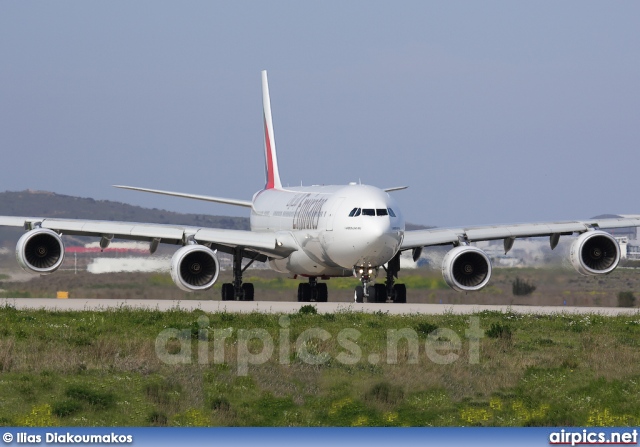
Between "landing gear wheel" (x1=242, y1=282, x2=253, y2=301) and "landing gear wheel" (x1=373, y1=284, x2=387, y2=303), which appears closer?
"landing gear wheel" (x1=373, y1=284, x2=387, y2=303)

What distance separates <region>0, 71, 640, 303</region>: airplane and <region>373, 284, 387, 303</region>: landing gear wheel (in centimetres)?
3

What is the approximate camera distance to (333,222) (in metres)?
33.2

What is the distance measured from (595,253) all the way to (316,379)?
1814 centimetres

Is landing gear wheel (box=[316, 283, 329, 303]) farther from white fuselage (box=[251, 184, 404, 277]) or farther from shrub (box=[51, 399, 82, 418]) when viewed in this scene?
shrub (box=[51, 399, 82, 418])

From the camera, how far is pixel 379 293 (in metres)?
34.5

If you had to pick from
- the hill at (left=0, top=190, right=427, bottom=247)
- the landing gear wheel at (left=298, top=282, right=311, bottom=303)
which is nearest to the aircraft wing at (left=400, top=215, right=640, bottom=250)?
the landing gear wheel at (left=298, top=282, right=311, bottom=303)

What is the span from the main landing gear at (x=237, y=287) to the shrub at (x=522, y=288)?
294 inches

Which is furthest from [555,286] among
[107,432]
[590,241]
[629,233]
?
[107,432]

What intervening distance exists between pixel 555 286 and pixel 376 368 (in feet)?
60.6

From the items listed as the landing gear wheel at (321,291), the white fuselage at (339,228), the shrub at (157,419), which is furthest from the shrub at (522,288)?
the shrub at (157,419)

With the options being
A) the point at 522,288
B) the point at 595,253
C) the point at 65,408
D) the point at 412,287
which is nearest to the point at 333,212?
the point at 412,287

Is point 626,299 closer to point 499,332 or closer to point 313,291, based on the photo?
point 313,291

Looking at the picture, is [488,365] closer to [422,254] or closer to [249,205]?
[422,254]

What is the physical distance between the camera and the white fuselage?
3222 centimetres
